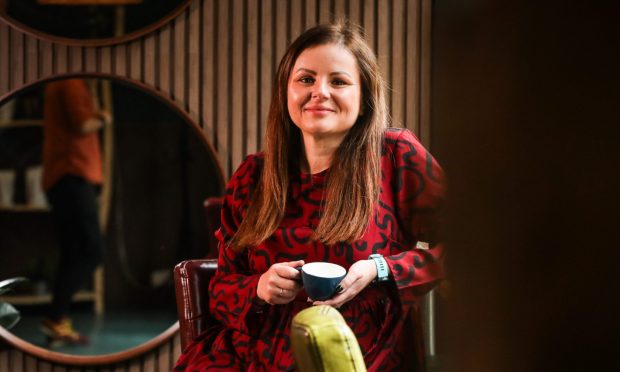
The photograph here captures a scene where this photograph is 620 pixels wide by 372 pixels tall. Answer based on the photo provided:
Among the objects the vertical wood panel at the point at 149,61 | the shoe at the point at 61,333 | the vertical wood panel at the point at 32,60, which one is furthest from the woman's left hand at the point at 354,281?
the vertical wood panel at the point at 32,60

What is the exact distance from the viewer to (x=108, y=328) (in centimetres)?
315

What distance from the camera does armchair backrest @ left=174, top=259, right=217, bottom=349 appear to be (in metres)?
1.89

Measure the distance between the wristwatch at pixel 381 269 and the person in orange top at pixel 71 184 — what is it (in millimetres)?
1870

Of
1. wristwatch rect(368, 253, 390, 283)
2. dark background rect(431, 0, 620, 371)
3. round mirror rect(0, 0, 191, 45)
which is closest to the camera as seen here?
dark background rect(431, 0, 620, 371)

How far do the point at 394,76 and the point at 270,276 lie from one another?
1.78m

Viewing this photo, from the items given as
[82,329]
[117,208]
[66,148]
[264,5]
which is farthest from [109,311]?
[264,5]

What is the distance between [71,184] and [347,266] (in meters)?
1.88

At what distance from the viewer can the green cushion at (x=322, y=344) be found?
0.57 meters

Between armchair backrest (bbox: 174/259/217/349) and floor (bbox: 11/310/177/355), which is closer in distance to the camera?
armchair backrest (bbox: 174/259/217/349)

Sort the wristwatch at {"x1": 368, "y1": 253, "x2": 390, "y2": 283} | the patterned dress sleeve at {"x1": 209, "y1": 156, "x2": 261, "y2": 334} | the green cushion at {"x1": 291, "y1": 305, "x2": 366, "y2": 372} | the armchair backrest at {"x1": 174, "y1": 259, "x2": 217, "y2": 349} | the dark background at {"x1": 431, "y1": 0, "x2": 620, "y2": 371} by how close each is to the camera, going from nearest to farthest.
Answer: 1. the dark background at {"x1": 431, "y1": 0, "x2": 620, "y2": 371}
2. the green cushion at {"x1": 291, "y1": 305, "x2": 366, "y2": 372}
3. the wristwatch at {"x1": 368, "y1": 253, "x2": 390, "y2": 283}
4. the patterned dress sleeve at {"x1": 209, "y1": 156, "x2": 261, "y2": 334}
5. the armchair backrest at {"x1": 174, "y1": 259, "x2": 217, "y2": 349}

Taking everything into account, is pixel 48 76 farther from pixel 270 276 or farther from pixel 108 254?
pixel 270 276

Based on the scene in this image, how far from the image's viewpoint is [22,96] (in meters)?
3.08

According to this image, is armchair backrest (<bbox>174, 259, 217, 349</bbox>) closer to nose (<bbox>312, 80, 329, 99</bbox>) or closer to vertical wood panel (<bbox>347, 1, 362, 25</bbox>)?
nose (<bbox>312, 80, 329, 99</bbox>)

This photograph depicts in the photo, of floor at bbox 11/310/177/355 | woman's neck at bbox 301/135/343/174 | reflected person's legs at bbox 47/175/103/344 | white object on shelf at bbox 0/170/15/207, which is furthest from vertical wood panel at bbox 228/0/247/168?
woman's neck at bbox 301/135/343/174
